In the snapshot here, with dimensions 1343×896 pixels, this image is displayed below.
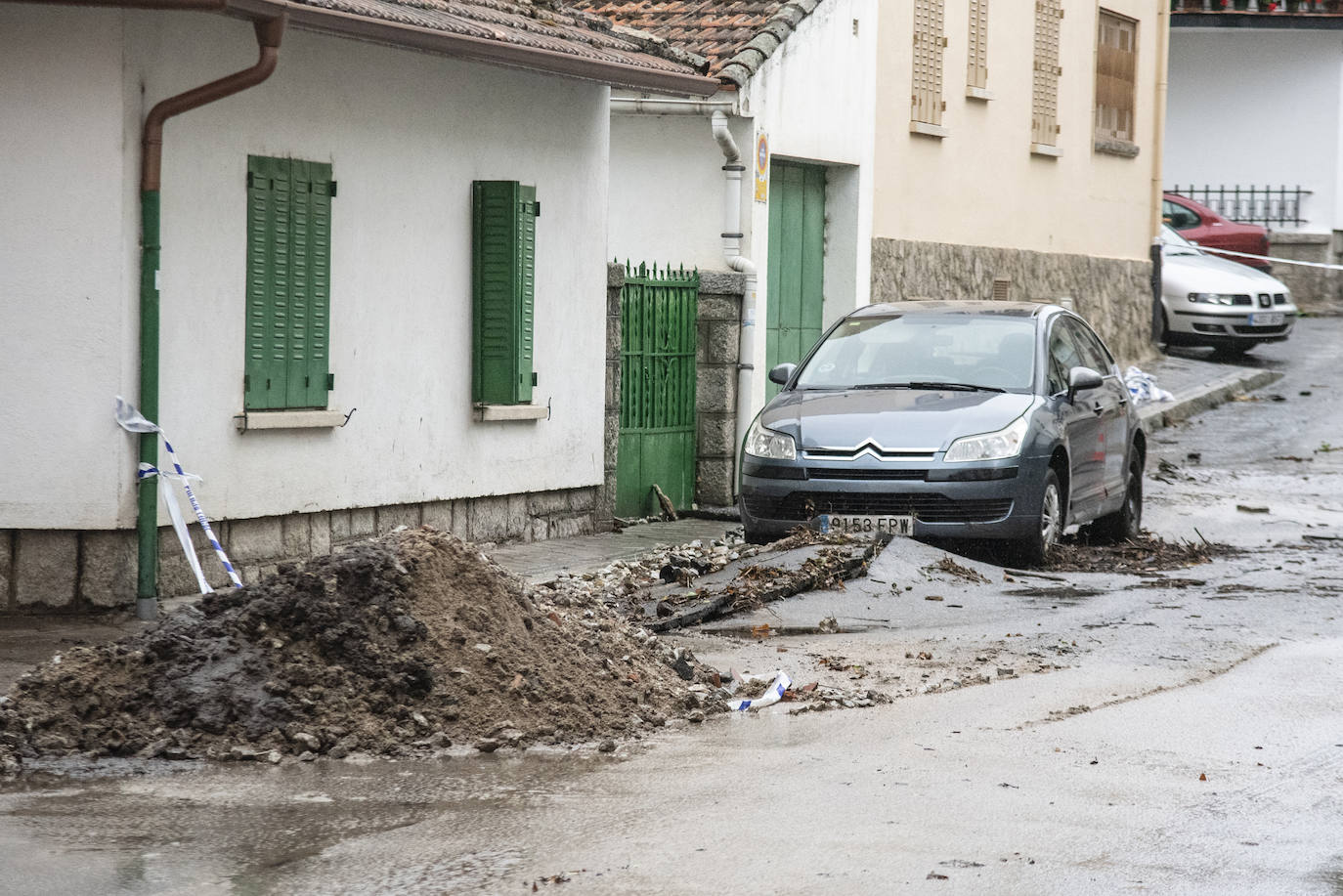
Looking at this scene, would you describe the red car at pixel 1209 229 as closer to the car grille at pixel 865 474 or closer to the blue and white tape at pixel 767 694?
the car grille at pixel 865 474

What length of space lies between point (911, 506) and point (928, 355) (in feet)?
5.73

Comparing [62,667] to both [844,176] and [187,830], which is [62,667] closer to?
[187,830]

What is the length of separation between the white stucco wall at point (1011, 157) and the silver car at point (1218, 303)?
713mm

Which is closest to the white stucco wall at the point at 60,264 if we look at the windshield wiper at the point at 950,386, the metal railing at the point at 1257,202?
the windshield wiper at the point at 950,386

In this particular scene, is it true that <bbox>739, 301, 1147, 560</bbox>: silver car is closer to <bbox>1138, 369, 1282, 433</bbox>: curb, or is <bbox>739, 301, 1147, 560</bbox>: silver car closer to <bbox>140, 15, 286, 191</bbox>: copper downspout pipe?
<bbox>140, 15, 286, 191</bbox>: copper downspout pipe

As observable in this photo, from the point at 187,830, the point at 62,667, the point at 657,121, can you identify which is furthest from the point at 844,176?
the point at 187,830

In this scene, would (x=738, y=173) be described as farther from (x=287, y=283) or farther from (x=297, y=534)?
(x=297, y=534)

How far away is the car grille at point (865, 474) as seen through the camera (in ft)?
40.3

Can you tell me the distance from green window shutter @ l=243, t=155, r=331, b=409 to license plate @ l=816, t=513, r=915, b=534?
3.08 meters

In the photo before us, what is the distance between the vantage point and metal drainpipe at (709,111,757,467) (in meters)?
16.7

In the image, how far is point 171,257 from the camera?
10.7 meters

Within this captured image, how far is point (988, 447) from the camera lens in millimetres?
12344

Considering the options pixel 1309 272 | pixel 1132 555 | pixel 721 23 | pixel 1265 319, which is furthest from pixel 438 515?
pixel 1309 272

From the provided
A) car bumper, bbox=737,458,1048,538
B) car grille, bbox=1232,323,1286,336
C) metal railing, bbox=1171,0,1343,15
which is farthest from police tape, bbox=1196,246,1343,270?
car bumper, bbox=737,458,1048,538
